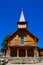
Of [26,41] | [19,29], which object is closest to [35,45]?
[26,41]

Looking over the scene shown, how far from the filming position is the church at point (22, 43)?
1403 inches

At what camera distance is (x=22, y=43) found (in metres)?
36.3

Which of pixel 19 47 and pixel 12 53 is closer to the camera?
pixel 19 47

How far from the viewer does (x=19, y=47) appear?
1398 inches

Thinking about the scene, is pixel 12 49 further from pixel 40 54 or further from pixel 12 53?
pixel 40 54

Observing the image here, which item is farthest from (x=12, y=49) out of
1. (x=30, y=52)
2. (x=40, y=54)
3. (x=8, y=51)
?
(x=40, y=54)

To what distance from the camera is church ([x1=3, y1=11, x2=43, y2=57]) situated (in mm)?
35638

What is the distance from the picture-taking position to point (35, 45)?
36062mm

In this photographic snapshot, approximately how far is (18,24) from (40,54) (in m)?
7.74

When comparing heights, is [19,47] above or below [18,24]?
below

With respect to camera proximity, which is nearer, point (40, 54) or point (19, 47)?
point (19, 47)

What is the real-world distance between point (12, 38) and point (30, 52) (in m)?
4.59

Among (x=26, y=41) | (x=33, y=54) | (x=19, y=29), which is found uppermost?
(x=19, y=29)

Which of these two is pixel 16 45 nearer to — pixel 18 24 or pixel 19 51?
pixel 19 51
